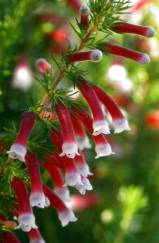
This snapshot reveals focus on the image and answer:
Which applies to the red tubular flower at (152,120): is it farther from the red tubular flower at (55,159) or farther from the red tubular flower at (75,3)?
the red tubular flower at (55,159)

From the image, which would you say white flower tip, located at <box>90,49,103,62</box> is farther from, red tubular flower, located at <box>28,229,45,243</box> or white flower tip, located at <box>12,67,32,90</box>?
white flower tip, located at <box>12,67,32,90</box>

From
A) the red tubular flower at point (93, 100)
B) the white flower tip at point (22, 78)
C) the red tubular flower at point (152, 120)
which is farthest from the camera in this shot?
the red tubular flower at point (152, 120)

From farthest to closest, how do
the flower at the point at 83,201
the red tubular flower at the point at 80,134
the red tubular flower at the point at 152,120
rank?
the red tubular flower at the point at 152,120 < the flower at the point at 83,201 < the red tubular flower at the point at 80,134

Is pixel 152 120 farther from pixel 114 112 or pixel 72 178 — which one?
pixel 72 178

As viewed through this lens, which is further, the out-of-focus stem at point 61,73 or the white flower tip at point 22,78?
the white flower tip at point 22,78

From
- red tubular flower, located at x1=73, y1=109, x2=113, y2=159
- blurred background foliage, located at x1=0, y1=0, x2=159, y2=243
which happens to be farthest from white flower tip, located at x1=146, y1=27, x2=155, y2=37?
Result: blurred background foliage, located at x1=0, y1=0, x2=159, y2=243

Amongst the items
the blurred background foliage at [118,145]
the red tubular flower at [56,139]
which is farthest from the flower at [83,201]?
the red tubular flower at [56,139]
